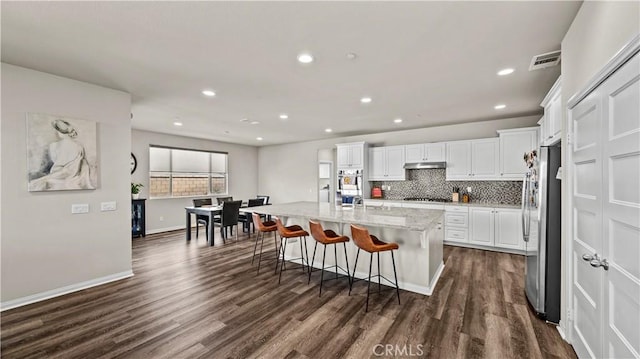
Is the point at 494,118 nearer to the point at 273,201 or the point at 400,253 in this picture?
the point at 400,253

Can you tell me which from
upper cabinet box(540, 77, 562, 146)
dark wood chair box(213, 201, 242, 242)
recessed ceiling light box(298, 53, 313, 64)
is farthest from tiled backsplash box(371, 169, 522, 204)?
recessed ceiling light box(298, 53, 313, 64)

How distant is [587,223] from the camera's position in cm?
183

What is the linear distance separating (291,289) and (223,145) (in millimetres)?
6365

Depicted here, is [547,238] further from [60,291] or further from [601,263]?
[60,291]

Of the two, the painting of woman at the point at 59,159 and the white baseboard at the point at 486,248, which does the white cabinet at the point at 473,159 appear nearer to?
the white baseboard at the point at 486,248

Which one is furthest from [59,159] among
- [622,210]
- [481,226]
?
[481,226]

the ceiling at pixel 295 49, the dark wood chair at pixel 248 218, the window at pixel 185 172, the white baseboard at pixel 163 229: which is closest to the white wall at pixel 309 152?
the ceiling at pixel 295 49

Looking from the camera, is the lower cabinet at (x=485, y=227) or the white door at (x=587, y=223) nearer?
the white door at (x=587, y=223)

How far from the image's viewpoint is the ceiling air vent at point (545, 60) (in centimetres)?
261

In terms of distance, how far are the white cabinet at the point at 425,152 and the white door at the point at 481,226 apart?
1294mm

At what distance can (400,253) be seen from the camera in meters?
3.34

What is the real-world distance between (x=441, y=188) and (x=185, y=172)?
690 centimetres

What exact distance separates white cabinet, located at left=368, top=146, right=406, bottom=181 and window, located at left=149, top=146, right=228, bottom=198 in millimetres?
4791

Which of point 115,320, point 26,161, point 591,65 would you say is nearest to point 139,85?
point 26,161
